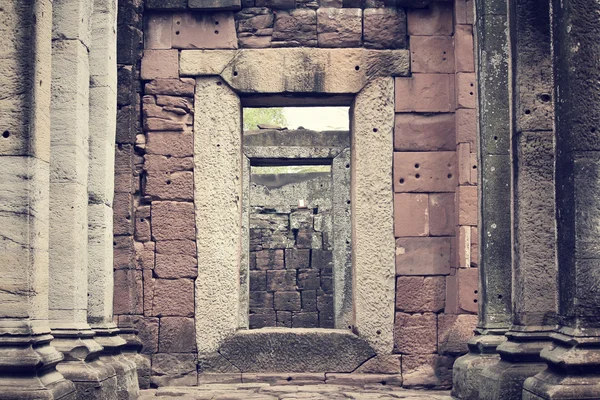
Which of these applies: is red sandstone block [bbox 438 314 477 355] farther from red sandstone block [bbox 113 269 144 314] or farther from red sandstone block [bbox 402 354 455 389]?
red sandstone block [bbox 113 269 144 314]

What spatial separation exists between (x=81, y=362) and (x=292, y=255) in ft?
35.3

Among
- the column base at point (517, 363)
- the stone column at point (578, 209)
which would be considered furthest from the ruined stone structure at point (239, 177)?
the stone column at point (578, 209)

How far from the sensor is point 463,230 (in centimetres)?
957

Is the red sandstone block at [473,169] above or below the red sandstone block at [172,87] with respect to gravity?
below

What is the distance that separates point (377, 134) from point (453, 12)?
5.02 feet

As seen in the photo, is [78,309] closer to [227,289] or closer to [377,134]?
[227,289]

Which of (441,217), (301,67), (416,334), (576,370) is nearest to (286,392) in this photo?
(416,334)

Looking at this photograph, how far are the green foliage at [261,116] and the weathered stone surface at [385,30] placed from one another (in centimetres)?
1995

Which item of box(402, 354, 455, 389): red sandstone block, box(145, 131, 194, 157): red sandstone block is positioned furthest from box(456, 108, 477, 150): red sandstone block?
box(145, 131, 194, 157): red sandstone block

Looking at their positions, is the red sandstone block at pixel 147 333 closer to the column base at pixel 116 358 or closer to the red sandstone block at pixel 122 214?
the red sandstone block at pixel 122 214

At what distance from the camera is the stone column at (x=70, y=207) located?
7332 mm

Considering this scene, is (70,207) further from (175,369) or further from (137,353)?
(175,369)

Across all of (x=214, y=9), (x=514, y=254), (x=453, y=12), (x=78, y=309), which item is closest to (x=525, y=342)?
(x=514, y=254)

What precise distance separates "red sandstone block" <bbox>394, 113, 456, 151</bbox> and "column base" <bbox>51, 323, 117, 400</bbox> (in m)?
3.99
